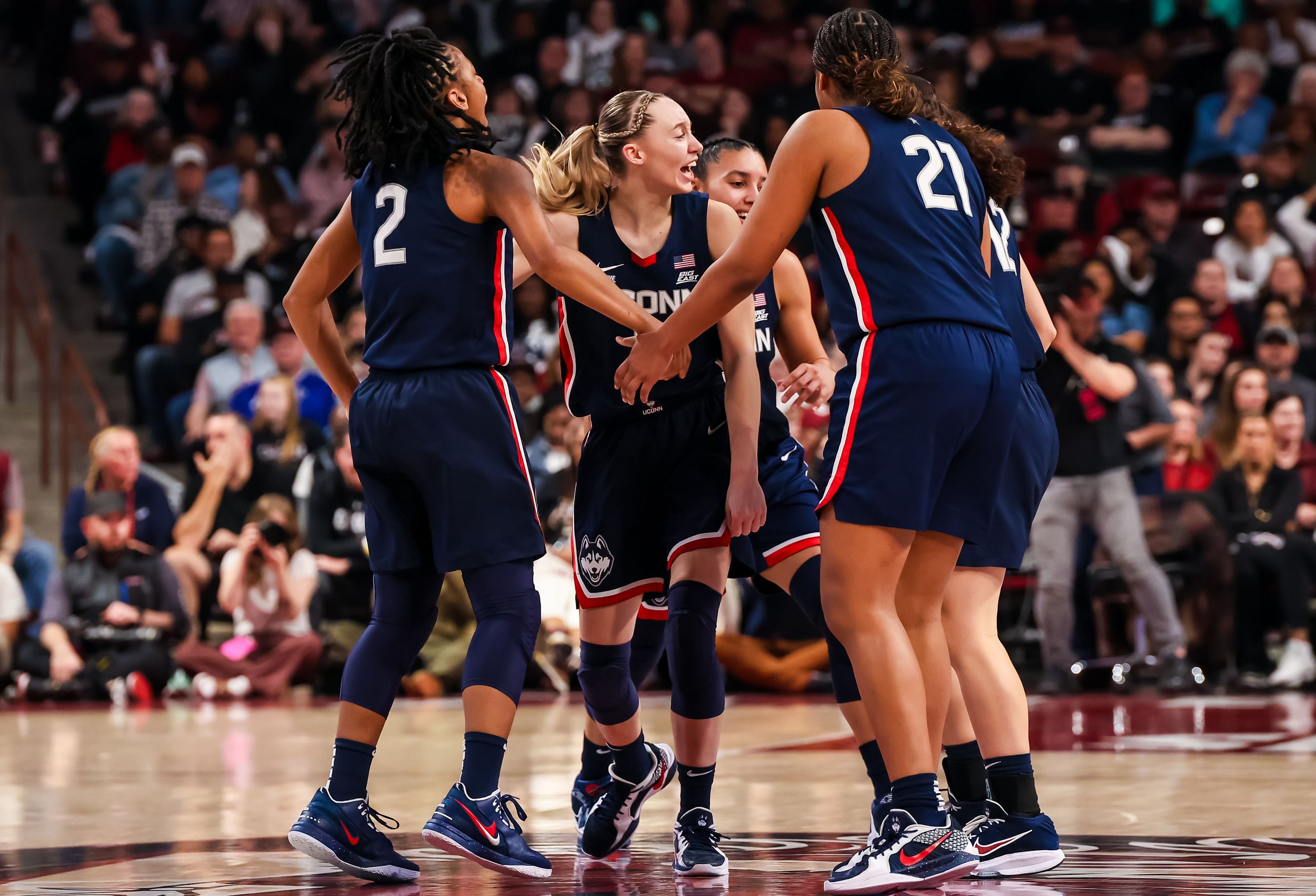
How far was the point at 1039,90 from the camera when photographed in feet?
44.6

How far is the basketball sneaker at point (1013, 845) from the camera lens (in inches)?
150

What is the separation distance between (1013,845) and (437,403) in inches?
64.6

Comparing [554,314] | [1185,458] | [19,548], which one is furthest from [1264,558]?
[19,548]

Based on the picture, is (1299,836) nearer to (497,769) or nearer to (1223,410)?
(497,769)

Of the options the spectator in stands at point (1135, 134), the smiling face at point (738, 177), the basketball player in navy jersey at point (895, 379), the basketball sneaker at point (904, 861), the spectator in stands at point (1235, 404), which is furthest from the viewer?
the spectator in stands at point (1135, 134)

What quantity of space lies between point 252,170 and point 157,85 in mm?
1980

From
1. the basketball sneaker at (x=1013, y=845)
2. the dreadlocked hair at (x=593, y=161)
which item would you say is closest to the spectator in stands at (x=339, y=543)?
the dreadlocked hair at (x=593, y=161)

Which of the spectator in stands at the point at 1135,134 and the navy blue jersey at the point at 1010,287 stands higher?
the spectator in stands at the point at 1135,134

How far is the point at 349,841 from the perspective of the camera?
3.81 meters

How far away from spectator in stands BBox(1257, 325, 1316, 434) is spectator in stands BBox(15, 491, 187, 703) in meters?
6.55

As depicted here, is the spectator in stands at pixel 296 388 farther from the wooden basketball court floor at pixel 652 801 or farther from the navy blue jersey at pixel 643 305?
the navy blue jersey at pixel 643 305

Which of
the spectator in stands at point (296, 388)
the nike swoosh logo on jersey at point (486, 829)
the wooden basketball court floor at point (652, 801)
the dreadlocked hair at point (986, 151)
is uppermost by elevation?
the spectator in stands at point (296, 388)

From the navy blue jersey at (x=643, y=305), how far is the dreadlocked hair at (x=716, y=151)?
511 millimetres

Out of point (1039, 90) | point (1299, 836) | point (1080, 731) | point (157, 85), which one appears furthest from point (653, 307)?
point (157, 85)
